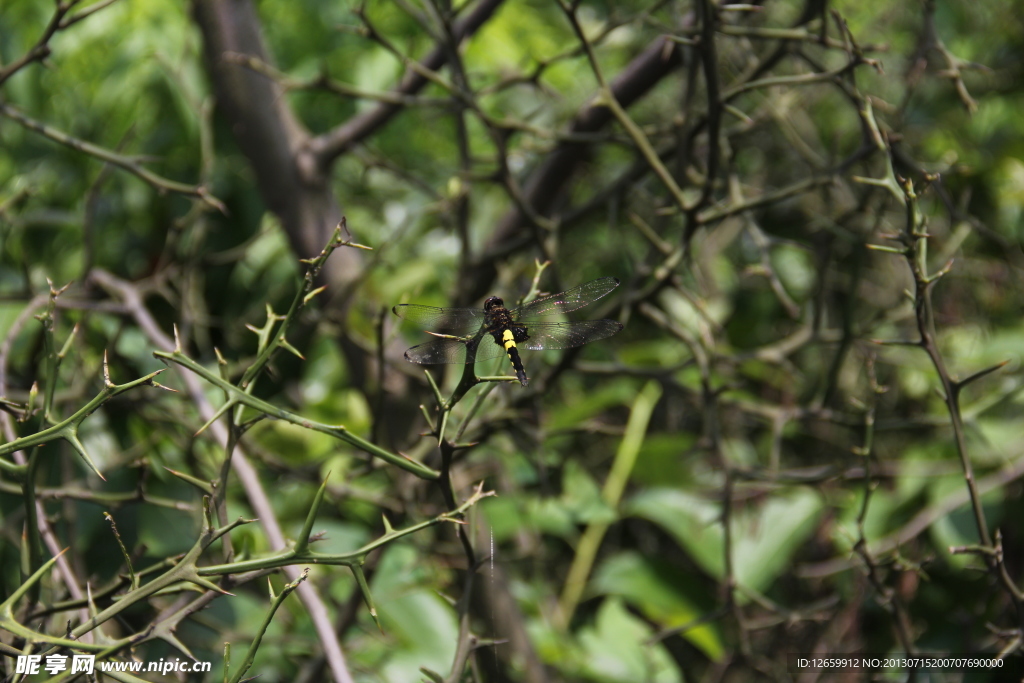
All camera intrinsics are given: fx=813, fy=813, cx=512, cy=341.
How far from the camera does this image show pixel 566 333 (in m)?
1.17

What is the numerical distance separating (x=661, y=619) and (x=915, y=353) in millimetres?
883

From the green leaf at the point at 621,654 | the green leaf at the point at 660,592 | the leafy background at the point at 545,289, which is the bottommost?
the green leaf at the point at 660,592

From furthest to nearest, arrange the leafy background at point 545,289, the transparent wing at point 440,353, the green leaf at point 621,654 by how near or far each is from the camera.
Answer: the green leaf at point 621,654 < the leafy background at point 545,289 < the transparent wing at point 440,353

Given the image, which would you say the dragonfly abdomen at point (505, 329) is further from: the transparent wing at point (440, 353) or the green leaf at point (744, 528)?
the green leaf at point (744, 528)

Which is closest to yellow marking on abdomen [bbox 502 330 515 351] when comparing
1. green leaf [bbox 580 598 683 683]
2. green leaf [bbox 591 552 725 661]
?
green leaf [bbox 580 598 683 683]

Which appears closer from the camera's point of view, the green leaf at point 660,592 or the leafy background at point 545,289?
the leafy background at point 545,289

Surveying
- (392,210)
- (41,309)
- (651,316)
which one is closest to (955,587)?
(651,316)

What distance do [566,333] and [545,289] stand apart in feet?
0.94

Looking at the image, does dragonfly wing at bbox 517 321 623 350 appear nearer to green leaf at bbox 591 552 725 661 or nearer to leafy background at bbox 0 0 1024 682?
leafy background at bbox 0 0 1024 682

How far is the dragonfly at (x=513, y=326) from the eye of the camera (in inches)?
42.4

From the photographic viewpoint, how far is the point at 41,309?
128 centimetres

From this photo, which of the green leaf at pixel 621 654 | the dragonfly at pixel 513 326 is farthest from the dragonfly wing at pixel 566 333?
the green leaf at pixel 621 654

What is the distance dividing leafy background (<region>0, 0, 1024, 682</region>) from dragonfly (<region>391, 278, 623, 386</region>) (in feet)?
0.22

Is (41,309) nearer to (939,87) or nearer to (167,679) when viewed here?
(167,679)
